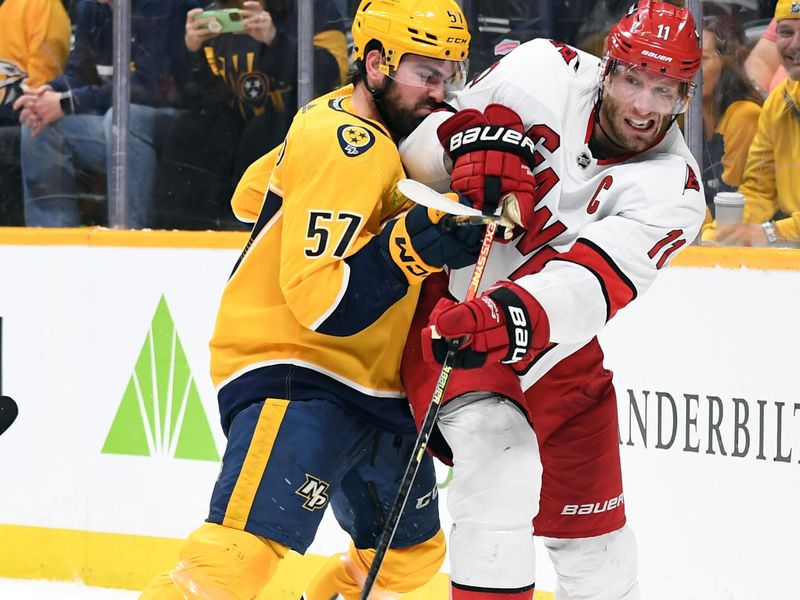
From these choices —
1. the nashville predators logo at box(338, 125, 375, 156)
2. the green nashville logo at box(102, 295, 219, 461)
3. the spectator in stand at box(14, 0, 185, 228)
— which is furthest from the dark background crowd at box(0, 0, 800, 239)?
→ the nashville predators logo at box(338, 125, 375, 156)

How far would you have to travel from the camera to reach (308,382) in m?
2.55

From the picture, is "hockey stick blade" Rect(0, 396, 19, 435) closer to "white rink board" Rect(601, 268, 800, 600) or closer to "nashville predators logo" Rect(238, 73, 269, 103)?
"nashville predators logo" Rect(238, 73, 269, 103)

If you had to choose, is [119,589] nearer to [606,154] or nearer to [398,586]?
[398,586]

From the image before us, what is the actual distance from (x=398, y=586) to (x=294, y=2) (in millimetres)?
1784

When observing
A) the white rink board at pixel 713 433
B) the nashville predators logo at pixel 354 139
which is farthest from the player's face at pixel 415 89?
the white rink board at pixel 713 433

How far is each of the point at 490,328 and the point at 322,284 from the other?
0.31 metres

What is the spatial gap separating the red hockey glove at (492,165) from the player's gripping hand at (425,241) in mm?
57

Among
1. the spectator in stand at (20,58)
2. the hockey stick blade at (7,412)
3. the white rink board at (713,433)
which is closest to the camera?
the white rink board at (713,433)

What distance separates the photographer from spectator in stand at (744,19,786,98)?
3303mm

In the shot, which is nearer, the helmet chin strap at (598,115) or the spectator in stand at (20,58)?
the helmet chin strap at (598,115)

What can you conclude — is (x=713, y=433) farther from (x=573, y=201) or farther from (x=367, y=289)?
(x=367, y=289)

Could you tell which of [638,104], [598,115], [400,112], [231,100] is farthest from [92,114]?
[638,104]

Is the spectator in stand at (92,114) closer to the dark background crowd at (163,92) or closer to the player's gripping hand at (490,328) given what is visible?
the dark background crowd at (163,92)

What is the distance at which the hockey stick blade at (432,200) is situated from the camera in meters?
2.28
